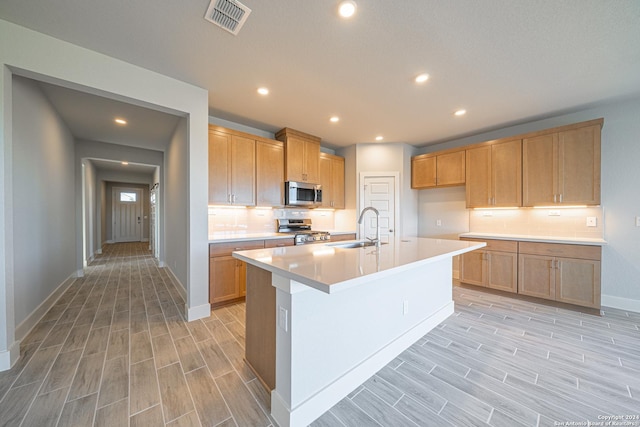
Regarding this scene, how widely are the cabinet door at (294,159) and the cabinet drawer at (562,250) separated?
355cm

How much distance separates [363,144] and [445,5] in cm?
322

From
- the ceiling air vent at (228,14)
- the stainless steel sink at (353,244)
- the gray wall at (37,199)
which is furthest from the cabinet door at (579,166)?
the gray wall at (37,199)

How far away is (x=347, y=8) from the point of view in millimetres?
1619

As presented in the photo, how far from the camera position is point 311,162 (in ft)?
14.2

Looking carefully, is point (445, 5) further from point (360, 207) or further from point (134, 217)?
point (134, 217)

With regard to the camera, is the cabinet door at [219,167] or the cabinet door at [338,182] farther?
the cabinet door at [338,182]

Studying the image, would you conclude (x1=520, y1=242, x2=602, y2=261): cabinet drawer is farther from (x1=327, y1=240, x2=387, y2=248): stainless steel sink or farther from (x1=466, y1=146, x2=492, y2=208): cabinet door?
(x1=327, y1=240, x2=387, y2=248): stainless steel sink

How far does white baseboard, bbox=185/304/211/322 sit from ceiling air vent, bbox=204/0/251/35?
2.79 m

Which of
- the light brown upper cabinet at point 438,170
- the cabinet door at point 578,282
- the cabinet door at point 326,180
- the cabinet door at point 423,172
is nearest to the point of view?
the cabinet door at point 578,282

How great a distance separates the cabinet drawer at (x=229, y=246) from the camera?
291 centimetres

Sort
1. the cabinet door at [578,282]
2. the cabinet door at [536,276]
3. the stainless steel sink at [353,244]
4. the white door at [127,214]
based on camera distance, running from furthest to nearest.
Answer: the white door at [127,214] → the cabinet door at [536,276] → the cabinet door at [578,282] → the stainless steel sink at [353,244]

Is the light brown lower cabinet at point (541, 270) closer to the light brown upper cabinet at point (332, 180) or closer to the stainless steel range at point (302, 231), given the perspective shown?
the stainless steel range at point (302, 231)

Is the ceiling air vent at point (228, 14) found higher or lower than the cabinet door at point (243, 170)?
higher

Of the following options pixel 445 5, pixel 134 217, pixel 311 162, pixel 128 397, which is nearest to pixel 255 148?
pixel 311 162
